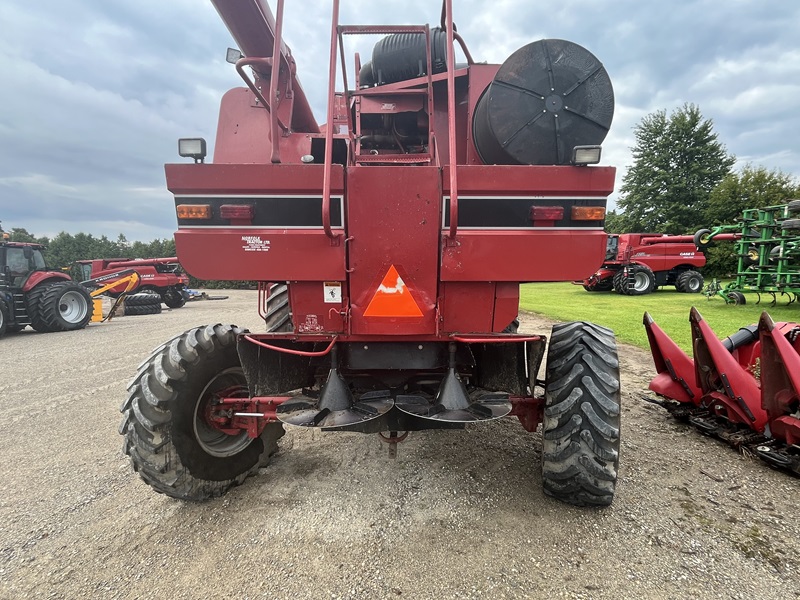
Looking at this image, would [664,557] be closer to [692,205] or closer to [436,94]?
[436,94]

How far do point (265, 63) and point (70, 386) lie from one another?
534cm

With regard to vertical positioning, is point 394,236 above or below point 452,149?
below

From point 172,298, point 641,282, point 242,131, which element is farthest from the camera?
point 172,298

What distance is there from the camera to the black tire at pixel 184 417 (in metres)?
2.50

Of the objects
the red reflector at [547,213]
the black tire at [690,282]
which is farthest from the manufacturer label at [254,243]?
the black tire at [690,282]

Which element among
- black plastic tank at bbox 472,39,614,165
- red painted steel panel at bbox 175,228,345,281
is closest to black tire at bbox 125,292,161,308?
red painted steel panel at bbox 175,228,345,281

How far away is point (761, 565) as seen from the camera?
213 cm

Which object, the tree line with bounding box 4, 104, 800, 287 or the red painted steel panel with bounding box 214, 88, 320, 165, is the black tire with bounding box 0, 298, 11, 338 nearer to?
the red painted steel panel with bounding box 214, 88, 320, 165

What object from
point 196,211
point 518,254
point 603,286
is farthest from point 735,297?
point 196,211

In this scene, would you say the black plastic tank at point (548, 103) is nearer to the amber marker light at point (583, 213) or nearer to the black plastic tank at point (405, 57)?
the amber marker light at point (583, 213)

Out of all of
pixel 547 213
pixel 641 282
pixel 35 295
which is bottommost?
pixel 641 282

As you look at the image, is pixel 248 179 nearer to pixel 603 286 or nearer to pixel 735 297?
pixel 735 297

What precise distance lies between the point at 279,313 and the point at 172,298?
58.0ft

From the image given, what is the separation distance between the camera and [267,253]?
2445 millimetres
